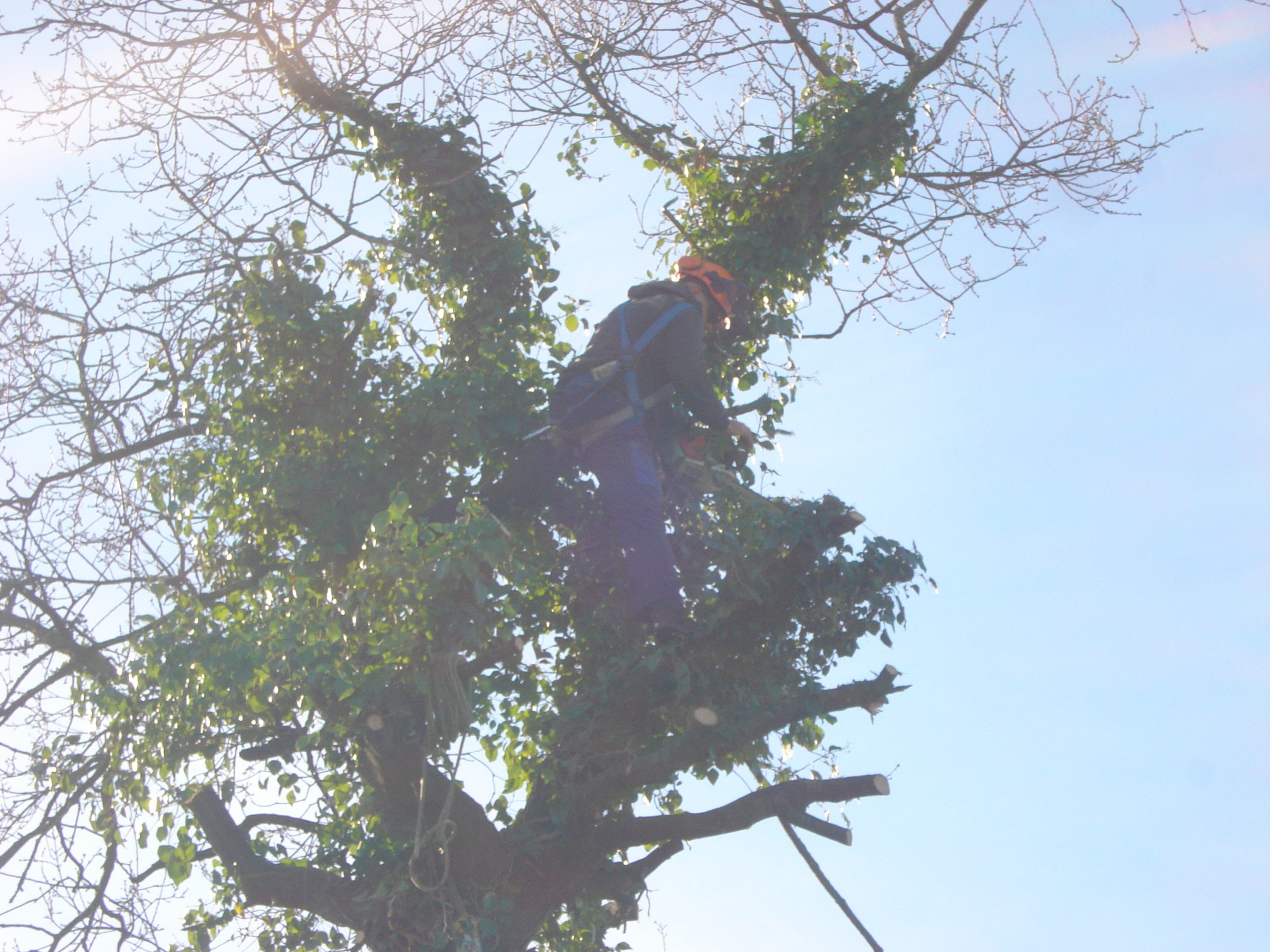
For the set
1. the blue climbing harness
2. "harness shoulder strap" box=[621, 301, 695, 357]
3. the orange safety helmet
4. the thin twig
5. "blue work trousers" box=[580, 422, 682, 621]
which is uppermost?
the orange safety helmet

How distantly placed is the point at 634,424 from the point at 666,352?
0.35 m

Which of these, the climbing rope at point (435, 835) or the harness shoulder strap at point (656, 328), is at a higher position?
the harness shoulder strap at point (656, 328)

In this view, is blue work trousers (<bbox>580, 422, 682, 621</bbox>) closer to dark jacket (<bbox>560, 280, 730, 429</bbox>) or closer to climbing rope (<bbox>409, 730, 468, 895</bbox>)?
dark jacket (<bbox>560, 280, 730, 429</bbox>)

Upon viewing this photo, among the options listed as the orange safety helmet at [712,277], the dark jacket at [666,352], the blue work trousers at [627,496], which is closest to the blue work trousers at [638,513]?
the blue work trousers at [627,496]

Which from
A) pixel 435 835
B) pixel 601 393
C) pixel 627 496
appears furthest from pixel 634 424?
pixel 435 835

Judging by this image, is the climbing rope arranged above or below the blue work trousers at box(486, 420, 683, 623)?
below

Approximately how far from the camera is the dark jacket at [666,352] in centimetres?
578

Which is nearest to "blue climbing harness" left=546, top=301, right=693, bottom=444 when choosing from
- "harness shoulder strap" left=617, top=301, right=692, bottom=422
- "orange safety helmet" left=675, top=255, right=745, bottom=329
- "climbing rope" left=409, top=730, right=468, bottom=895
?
"harness shoulder strap" left=617, top=301, right=692, bottom=422

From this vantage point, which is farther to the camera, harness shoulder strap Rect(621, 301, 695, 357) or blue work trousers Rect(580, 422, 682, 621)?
harness shoulder strap Rect(621, 301, 695, 357)

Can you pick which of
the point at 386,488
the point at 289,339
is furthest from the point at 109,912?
the point at 289,339

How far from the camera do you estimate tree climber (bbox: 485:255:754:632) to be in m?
5.58

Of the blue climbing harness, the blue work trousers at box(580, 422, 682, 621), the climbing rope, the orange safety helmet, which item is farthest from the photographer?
the orange safety helmet

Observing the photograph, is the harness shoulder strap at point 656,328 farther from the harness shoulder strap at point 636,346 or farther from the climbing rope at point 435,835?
the climbing rope at point 435,835

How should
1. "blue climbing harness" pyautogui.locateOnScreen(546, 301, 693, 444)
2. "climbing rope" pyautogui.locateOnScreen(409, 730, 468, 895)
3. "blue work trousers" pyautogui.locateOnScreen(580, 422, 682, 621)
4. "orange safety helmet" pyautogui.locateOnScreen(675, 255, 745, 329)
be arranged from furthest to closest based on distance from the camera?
"orange safety helmet" pyautogui.locateOnScreen(675, 255, 745, 329) → "blue climbing harness" pyautogui.locateOnScreen(546, 301, 693, 444) → "blue work trousers" pyautogui.locateOnScreen(580, 422, 682, 621) → "climbing rope" pyautogui.locateOnScreen(409, 730, 468, 895)
